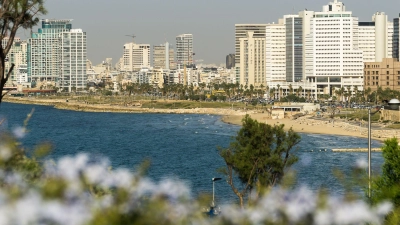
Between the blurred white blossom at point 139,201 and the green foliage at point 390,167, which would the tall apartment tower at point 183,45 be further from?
the blurred white blossom at point 139,201

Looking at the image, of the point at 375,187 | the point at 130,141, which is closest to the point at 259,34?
the point at 130,141

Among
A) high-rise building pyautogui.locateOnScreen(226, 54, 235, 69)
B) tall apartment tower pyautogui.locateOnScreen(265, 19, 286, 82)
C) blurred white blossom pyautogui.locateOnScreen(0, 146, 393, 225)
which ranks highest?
high-rise building pyautogui.locateOnScreen(226, 54, 235, 69)

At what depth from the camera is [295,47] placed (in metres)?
91.3

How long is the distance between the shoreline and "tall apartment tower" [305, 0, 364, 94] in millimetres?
15468

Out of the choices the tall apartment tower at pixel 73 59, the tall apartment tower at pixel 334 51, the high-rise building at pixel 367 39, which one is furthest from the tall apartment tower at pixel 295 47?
the tall apartment tower at pixel 73 59

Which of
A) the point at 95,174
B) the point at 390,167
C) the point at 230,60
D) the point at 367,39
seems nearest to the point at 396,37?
the point at 367,39

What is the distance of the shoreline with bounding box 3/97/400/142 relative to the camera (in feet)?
151

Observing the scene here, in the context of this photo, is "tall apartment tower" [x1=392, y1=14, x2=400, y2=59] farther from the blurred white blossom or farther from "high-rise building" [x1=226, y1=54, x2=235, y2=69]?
"high-rise building" [x1=226, y1=54, x2=235, y2=69]

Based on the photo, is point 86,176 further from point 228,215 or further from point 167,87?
point 167,87

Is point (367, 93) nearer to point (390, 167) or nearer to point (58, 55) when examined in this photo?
point (390, 167)

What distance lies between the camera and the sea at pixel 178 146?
23.2 meters

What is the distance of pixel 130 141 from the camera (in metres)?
43.7

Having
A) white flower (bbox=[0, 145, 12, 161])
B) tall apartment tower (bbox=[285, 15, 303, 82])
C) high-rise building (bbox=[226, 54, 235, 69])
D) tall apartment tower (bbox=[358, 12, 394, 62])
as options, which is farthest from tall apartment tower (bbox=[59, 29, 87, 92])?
white flower (bbox=[0, 145, 12, 161])

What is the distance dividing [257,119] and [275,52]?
119 feet
